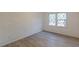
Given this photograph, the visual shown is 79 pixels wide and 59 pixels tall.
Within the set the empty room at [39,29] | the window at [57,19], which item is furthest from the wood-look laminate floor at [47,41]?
the window at [57,19]

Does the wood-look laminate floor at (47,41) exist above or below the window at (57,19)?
below

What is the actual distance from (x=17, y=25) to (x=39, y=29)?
1.04ft

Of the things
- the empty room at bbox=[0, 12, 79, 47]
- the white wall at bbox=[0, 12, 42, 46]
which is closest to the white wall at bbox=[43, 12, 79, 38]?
the empty room at bbox=[0, 12, 79, 47]

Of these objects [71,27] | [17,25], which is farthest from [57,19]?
[17,25]

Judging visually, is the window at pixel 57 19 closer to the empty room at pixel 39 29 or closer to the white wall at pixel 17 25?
the empty room at pixel 39 29

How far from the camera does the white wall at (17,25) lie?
124cm

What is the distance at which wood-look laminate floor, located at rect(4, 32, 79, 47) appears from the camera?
1284mm

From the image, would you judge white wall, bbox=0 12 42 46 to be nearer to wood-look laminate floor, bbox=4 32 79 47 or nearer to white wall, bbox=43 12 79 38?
wood-look laminate floor, bbox=4 32 79 47

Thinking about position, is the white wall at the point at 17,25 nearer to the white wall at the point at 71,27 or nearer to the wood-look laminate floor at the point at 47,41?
the wood-look laminate floor at the point at 47,41

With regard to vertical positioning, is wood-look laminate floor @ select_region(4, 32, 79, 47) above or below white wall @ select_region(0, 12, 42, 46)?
below

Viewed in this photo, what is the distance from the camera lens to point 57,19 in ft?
4.37

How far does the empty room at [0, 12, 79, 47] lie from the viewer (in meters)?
1.25

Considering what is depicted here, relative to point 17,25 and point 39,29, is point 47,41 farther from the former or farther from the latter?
point 17,25
